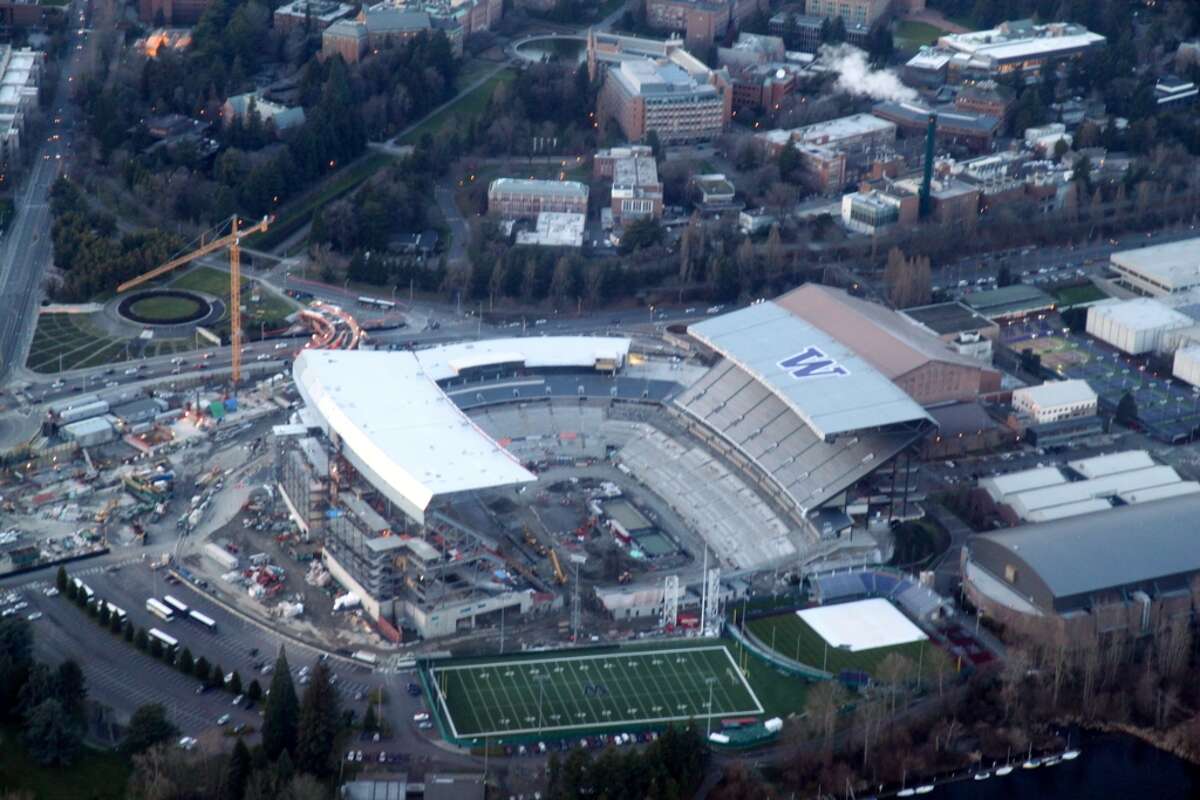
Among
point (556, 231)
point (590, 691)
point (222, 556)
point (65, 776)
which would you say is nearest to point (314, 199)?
point (556, 231)

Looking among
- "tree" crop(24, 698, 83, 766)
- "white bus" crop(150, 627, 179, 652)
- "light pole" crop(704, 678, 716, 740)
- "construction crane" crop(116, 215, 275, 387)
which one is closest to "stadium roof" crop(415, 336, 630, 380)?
"construction crane" crop(116, 215, 275, 387)

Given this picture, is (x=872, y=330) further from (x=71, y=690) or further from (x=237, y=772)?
(x=71, y=690)

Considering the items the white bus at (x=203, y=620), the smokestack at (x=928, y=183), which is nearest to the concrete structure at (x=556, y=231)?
the smokestack at (x=928, y=183)

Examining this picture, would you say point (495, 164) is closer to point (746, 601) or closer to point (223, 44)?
point (223, 44)

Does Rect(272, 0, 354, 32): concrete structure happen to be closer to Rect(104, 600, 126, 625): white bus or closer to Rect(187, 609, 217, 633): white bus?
Rect(104, 600, 126, 625): white bus

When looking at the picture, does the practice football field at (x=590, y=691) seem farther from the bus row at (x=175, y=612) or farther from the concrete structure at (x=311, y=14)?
the concrete structure at (x=311, y=14)

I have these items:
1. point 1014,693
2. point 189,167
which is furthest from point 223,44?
point 1014,693
